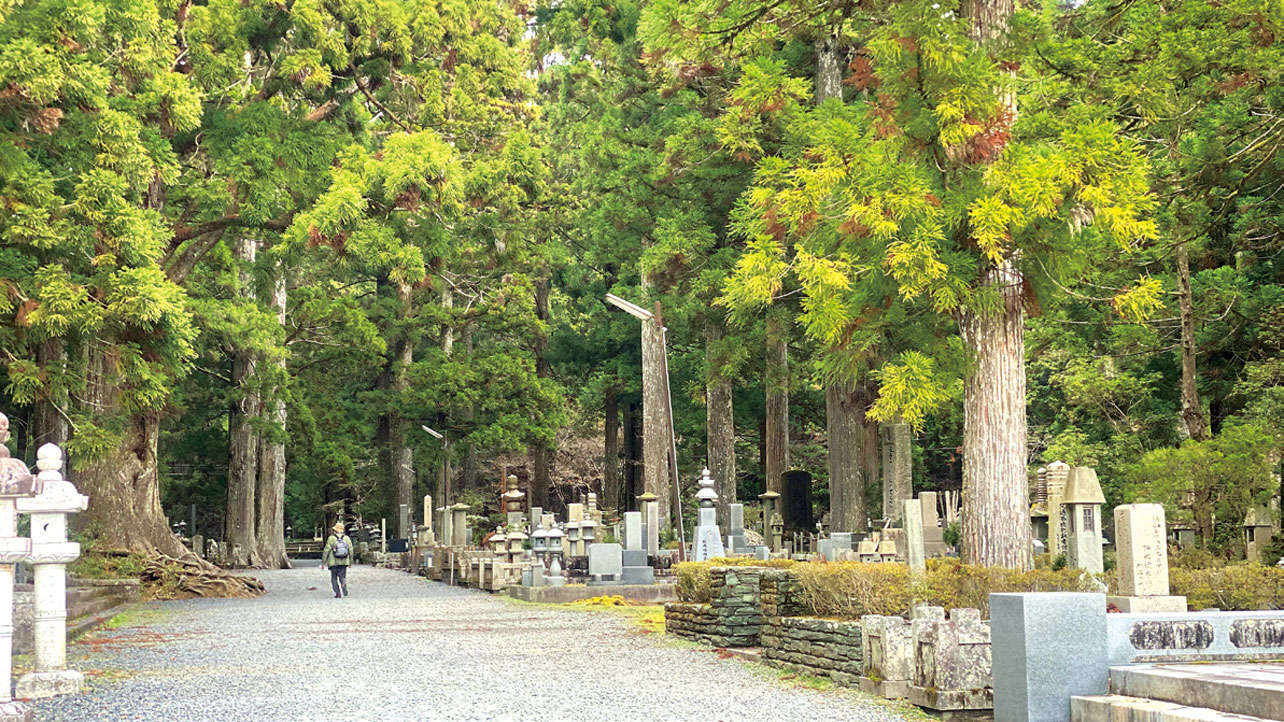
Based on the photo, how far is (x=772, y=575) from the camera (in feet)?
40.5

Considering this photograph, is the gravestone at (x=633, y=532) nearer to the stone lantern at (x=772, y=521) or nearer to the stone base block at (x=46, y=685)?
the stone lantern at (x=772, y=521)

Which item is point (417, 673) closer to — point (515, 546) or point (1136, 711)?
point (1136, 711)

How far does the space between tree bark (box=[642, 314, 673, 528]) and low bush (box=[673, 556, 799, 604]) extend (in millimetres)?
14268

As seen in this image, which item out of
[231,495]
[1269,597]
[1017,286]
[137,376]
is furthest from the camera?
[231,495]

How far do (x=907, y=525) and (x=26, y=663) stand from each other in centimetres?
850

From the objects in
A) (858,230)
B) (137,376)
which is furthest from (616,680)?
(137,376)

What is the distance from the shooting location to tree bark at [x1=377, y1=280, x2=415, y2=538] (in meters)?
41.9

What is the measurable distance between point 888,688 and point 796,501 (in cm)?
2071

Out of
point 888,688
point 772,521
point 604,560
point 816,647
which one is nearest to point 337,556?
point 604,560

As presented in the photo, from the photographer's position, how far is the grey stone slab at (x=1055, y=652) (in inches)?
290

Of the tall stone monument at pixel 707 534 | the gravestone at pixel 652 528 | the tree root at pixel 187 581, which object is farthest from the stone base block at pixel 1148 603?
the tree root at pixel 187 581

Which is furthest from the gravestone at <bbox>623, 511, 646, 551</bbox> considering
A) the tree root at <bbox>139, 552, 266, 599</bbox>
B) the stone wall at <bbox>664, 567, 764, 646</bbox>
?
the stone wall at <bbox>664, 567, 764, 646</bbox>

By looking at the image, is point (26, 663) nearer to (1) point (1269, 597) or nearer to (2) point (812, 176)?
(2) point (812, 176)

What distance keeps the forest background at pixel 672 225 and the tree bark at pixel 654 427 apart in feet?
0.92
